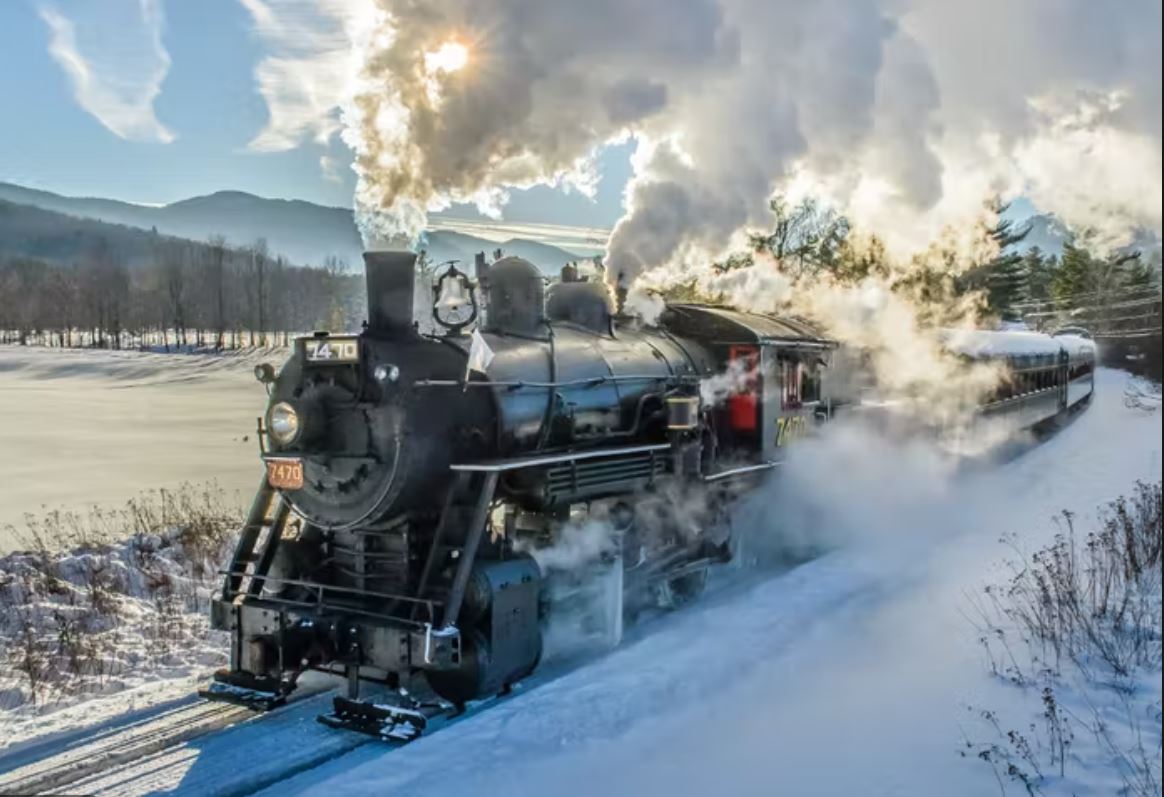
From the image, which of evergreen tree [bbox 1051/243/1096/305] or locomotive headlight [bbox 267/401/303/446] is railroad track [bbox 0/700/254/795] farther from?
evergreen tree [bbox 1051/243/1096/305]

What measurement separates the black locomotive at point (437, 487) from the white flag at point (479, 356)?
1cm

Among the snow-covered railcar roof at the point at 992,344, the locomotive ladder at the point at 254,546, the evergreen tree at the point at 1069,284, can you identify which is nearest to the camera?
the locomotive ladder at the point at 254,546

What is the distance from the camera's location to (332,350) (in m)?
6.66

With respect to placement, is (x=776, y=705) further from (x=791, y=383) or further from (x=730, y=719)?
(x=791, y=383)

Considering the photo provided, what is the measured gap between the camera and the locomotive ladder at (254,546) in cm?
723

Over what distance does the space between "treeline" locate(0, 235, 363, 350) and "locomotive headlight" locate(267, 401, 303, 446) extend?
1345 millimetres

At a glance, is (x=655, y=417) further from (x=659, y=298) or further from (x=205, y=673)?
(x=205, y=673)

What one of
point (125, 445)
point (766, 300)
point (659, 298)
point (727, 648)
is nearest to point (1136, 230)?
point (727, 648)

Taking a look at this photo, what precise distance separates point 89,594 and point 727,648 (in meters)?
6.66

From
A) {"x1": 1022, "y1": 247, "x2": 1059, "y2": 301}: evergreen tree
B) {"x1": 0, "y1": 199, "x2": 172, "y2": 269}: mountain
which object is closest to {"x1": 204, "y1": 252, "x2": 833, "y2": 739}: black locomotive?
{"x1": 1022, "y1": 247, "x2": 1059, "y2": 301}: evergreen tree

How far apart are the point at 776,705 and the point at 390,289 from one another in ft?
14.0

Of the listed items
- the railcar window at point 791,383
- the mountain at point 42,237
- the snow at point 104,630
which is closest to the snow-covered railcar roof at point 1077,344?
the railcar window at point 791,383

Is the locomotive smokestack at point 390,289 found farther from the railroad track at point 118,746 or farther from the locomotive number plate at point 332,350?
the railroad track at point 118,746

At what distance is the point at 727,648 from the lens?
791cm
